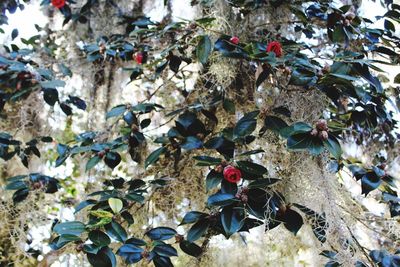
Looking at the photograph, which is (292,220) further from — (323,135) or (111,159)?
(111,159)

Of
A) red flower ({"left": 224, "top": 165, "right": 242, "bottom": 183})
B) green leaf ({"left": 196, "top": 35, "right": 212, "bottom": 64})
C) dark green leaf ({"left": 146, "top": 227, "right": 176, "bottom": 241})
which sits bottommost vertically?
dark green leaf ({"left": 146, "top": 227, "right": 176, "bottom": 241})

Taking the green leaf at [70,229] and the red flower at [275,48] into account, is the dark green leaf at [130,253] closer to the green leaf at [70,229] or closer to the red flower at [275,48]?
the green leaf at [70,229]

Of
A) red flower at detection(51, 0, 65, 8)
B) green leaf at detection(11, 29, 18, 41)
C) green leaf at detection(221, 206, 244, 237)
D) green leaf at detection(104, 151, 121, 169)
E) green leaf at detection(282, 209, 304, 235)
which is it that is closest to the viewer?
green leaf at detection(221, 206, 244, 237)

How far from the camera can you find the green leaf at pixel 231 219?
942 mm

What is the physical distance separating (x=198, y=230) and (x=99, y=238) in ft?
0.77

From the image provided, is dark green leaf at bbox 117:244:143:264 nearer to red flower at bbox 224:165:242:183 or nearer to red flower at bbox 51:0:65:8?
red flower at bbox 224:165:242:183

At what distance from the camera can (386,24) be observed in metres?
1.45

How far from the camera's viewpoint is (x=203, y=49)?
1.10 m

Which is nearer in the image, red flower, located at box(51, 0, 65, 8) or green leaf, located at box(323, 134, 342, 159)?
green leaf, located at box(323, 134, 342, 159)

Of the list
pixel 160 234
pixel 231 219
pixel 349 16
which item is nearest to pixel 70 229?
pixel 160 234

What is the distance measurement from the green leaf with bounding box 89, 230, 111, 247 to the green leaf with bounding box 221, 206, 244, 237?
0.26 m

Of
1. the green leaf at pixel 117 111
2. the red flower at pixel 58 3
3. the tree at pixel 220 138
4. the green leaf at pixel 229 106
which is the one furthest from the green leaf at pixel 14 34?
the green leaf at pixel 229 106

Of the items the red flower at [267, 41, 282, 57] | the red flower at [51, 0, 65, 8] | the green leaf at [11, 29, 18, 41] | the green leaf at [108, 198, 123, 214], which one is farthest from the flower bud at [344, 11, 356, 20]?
the green leaf at [11, 29, 18, 41]

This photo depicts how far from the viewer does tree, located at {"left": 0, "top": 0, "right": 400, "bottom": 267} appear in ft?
3.39
